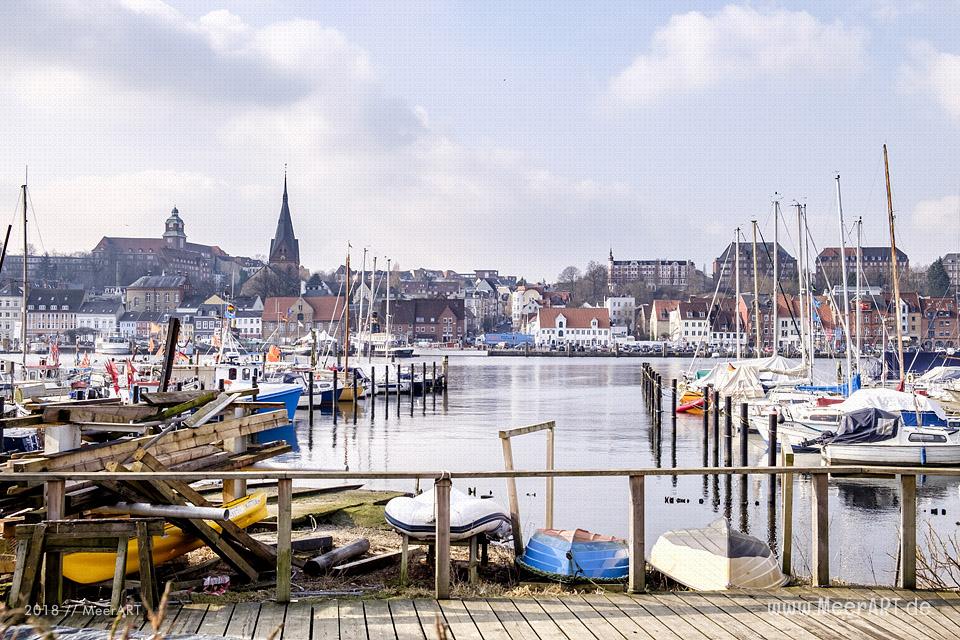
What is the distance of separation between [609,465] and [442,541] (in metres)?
24.6

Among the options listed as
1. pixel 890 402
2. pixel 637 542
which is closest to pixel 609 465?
pixel 890 402

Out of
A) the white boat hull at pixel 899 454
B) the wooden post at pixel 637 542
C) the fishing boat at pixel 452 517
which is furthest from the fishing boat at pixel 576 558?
the white boat hull at pixel 899 454

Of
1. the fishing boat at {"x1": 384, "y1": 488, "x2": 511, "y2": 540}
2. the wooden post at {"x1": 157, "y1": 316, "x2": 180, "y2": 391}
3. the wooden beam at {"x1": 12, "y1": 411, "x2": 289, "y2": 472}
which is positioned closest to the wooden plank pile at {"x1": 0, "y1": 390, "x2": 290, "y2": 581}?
the wooden beam at {"x1": 12, "y1": 411, "x2": 289, "y2": 472}

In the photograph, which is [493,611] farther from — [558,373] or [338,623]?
[558,373]

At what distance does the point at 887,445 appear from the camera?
27781mm

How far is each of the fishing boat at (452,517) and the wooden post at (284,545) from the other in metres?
2.25

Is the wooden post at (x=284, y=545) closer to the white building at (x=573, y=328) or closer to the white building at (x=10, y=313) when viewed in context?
the white building at (x=573, y=328)

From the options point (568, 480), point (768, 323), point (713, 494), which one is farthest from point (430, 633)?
point (768, 323)

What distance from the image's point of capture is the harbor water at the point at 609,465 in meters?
20.9

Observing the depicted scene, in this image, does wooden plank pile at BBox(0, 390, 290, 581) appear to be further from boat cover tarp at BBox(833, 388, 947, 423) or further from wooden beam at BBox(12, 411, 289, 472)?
boat cover tarp at BBox(833, 388, 947, 423)

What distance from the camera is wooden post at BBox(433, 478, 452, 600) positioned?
26.0 ft

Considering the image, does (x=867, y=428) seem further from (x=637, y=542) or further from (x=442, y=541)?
(x=442, y=541)

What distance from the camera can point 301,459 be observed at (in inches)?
1331

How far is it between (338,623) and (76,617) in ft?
7.01
